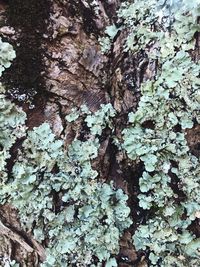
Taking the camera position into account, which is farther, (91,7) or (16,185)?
(91,7)

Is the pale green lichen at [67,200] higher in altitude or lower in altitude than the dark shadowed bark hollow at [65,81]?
lower

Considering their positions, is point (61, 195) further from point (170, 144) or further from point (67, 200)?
point (170, 144)

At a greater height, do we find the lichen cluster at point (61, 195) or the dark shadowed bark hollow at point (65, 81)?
the dark shadowed bark hollow at point (65, 81)

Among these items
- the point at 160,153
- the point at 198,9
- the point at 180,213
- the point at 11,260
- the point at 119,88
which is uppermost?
the point at 198,9

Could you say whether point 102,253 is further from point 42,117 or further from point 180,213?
point 42,117

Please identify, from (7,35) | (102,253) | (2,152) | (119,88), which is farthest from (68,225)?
(7,35)

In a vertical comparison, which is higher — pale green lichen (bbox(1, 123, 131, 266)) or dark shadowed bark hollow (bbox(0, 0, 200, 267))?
dark shadowed bark hollow (bbox(0, 0, 200, 267))

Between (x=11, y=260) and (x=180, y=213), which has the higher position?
(x=180, y=213)

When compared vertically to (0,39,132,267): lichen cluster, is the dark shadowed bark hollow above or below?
above
